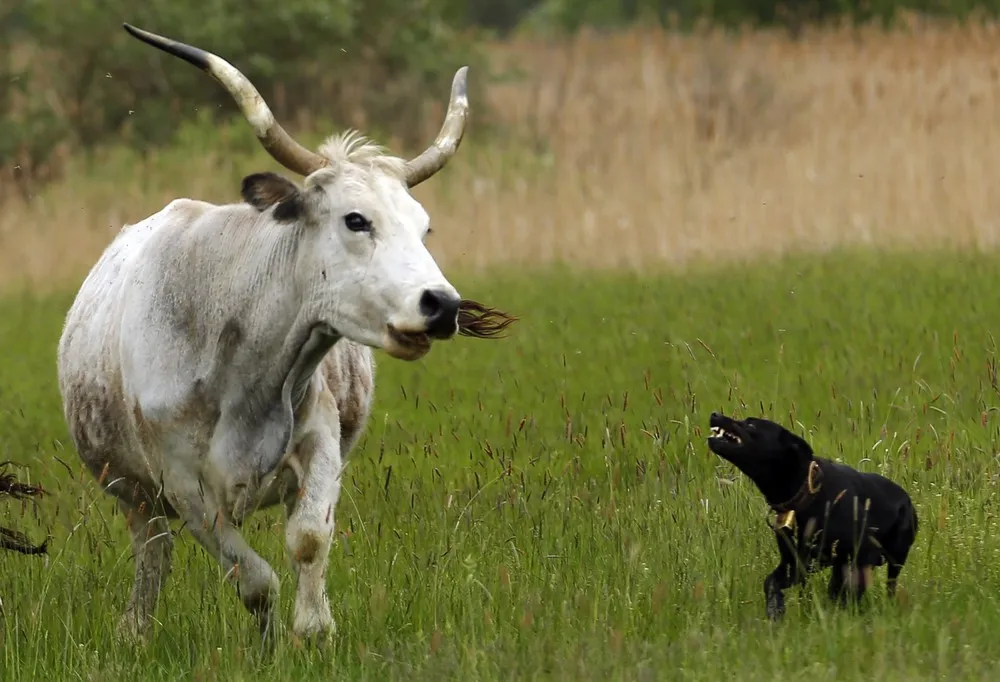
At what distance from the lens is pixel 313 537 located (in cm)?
663

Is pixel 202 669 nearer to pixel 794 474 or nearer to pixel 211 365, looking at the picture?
pixel 211 365

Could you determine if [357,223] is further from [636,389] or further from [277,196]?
[636,389]

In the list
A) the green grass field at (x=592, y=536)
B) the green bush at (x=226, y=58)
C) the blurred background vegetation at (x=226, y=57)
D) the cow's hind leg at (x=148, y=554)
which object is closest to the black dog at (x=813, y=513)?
the green grass field at (x=592, y=536)

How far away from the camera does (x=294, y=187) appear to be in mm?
6762

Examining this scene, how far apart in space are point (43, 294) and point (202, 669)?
43.3 feet

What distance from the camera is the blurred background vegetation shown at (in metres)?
25.5

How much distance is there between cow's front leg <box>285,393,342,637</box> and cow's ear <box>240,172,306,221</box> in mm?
957

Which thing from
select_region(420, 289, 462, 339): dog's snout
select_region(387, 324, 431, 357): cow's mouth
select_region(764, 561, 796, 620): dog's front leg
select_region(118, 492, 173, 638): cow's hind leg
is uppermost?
select_region(420, 289, 462, 339): dog's snout

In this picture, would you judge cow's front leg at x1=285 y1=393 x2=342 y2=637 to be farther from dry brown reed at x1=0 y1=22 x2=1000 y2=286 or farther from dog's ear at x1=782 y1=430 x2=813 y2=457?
dry brown reed at x1=0 y1=22 x2=1000 y2=286

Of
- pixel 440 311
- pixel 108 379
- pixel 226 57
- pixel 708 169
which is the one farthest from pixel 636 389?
pixel 226 57

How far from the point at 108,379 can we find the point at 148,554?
34.2 inches

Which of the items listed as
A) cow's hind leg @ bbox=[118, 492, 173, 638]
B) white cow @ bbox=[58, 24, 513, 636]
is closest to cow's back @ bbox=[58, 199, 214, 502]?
white cow @ bbox=[58, 24, 513, 636]

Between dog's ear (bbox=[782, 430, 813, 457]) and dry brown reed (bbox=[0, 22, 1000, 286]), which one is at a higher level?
dry brown reed (bbox=[0, 22, 1000, 286])

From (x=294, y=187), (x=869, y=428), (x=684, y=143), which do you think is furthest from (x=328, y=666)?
(x=684, y=143)
